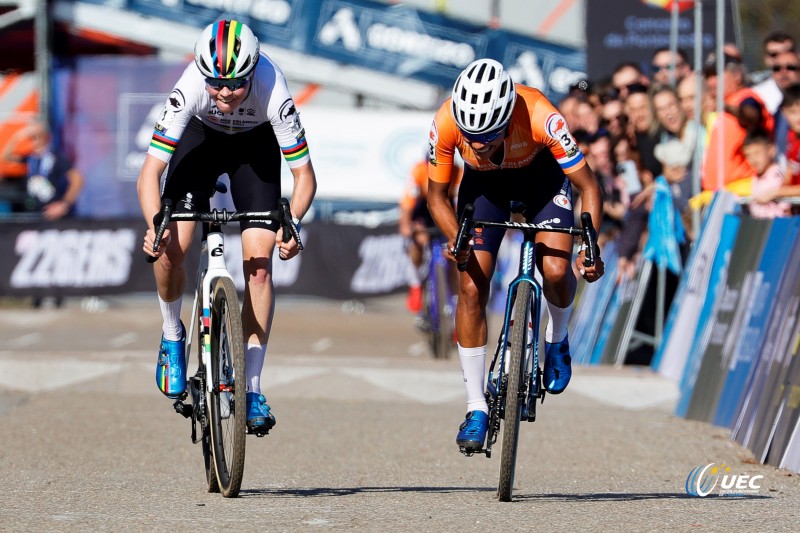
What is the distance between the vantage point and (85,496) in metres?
7.45

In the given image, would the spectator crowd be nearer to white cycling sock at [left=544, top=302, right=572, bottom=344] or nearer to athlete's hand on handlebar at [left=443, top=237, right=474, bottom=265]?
white cycling sock at [left=544, top=302, right=572, bottom=344]

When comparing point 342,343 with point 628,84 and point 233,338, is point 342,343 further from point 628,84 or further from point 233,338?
point 233,338

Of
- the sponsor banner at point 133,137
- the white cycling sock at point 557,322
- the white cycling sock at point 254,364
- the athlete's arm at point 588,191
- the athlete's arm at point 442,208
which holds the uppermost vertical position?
the athlete's arm at point 588,191

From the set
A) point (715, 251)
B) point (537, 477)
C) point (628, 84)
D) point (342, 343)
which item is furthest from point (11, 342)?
point (537, 477)

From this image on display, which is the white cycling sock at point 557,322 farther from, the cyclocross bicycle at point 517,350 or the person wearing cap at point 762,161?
the person wearing cap at point 762,161

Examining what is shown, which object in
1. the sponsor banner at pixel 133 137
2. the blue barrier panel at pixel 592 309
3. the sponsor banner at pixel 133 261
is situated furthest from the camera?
the sponsor banner at pixel 133 137

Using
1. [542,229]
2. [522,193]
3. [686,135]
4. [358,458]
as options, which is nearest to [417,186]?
[686,135]

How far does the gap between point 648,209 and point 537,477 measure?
515cm

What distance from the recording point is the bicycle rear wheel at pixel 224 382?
7.26 m

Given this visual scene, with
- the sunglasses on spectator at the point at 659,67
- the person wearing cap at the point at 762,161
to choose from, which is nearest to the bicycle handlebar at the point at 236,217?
the person wearing cap at the point at 762,161

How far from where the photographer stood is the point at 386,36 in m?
22.9

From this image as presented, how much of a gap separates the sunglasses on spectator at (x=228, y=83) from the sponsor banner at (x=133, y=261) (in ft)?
42.6

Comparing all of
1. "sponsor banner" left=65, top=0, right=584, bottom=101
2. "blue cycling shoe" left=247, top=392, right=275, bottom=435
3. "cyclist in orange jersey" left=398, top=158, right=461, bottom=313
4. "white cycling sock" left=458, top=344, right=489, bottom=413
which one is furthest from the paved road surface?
"sponsor banner" left=65, top=0, right=584, bottom=101

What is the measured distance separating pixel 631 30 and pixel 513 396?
9709mm
